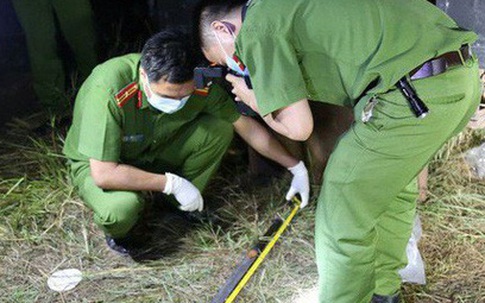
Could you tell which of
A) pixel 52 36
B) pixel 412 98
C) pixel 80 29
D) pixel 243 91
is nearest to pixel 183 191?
pixel 243 91

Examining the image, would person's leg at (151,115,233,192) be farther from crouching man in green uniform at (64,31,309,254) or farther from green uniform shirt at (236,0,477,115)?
green uniform shirt at (236,0,477,115)

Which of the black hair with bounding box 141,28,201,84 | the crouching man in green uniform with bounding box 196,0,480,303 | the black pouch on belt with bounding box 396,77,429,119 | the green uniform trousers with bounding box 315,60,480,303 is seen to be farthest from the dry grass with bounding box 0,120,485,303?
the black pouch on belt with bounding box 396,77,429,119

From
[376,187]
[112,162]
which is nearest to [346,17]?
[376,187]

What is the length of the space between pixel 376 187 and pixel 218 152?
1186mm

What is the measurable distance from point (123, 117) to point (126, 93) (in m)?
0.11

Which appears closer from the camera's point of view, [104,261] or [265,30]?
[265,30]

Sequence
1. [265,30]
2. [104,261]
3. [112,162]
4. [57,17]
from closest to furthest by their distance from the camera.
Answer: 1. [265,30]
2. [112,162]
3. [104,261]
4. [57,17]

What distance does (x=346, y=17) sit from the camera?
1948 mm

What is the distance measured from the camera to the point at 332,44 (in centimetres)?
197

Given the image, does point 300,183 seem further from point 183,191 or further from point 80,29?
point 80,29

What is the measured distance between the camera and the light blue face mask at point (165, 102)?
261 cm

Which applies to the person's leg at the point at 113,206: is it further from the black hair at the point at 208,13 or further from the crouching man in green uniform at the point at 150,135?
the black hair at the point at 208,13

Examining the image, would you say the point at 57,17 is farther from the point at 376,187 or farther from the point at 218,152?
the point at 376,187

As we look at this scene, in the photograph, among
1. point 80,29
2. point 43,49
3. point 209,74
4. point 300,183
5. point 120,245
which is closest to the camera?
point 209,74
